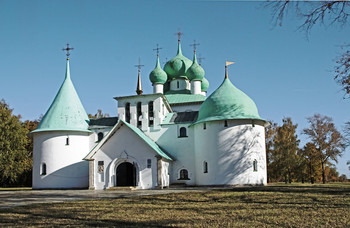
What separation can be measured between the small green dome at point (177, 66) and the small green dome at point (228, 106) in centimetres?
1042

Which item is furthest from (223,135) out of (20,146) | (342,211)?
(20,146)

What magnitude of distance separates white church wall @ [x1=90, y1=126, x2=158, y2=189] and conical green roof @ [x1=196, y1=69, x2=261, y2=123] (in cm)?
488

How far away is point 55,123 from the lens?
3066 cm

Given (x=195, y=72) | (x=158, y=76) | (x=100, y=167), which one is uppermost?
(x=195, y=72)

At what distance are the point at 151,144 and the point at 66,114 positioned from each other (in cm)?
858

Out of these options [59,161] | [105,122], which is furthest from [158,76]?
[59,161]

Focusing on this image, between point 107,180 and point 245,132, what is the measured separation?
1062cm

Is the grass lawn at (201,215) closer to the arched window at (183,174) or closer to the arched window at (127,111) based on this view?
the arched window at (183,174)

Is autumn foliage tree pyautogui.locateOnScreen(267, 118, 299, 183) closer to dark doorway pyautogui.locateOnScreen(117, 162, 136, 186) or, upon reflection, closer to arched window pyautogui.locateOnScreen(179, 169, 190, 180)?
arched window pyautogui.locateOnScreen(179, 169, 190, 180)

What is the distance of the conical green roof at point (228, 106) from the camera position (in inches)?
1078

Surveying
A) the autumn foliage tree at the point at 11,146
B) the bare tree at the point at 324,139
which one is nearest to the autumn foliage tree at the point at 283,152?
the bare tree at the point at 324,139

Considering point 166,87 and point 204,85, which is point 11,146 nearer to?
point 166,87

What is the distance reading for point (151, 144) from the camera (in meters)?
27.1

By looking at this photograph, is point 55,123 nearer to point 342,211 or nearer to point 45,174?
point 45,174
